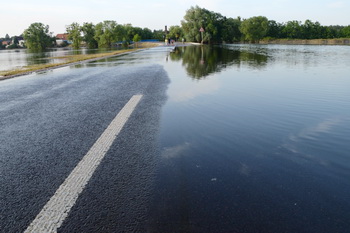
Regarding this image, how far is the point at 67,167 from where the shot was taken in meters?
3.54

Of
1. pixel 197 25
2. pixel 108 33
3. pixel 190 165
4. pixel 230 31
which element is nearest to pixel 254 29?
pixel 230 31

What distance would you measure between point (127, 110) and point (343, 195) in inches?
199

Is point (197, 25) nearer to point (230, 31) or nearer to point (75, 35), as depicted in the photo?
point (230, 31)

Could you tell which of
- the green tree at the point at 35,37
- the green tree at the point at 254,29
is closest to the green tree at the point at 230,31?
the green tree at the point at 254,29

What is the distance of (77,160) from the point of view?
148 inches

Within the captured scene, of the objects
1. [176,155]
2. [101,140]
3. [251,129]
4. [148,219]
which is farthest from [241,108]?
[148,219]

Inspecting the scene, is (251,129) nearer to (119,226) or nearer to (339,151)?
(339,151)

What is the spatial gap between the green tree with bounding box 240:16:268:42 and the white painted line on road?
131m

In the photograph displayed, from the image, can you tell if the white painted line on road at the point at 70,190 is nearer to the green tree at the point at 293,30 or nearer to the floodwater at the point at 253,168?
the floodwater at the point at 253,168

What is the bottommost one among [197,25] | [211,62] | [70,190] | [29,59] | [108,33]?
[70,190]

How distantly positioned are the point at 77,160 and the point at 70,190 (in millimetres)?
886

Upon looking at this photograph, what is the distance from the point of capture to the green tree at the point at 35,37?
11631 centimetres

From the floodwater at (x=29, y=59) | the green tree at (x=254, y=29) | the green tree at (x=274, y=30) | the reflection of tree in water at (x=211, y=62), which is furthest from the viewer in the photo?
the green tree at (x=274, y=30)

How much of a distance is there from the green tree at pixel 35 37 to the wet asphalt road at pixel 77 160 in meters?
131
